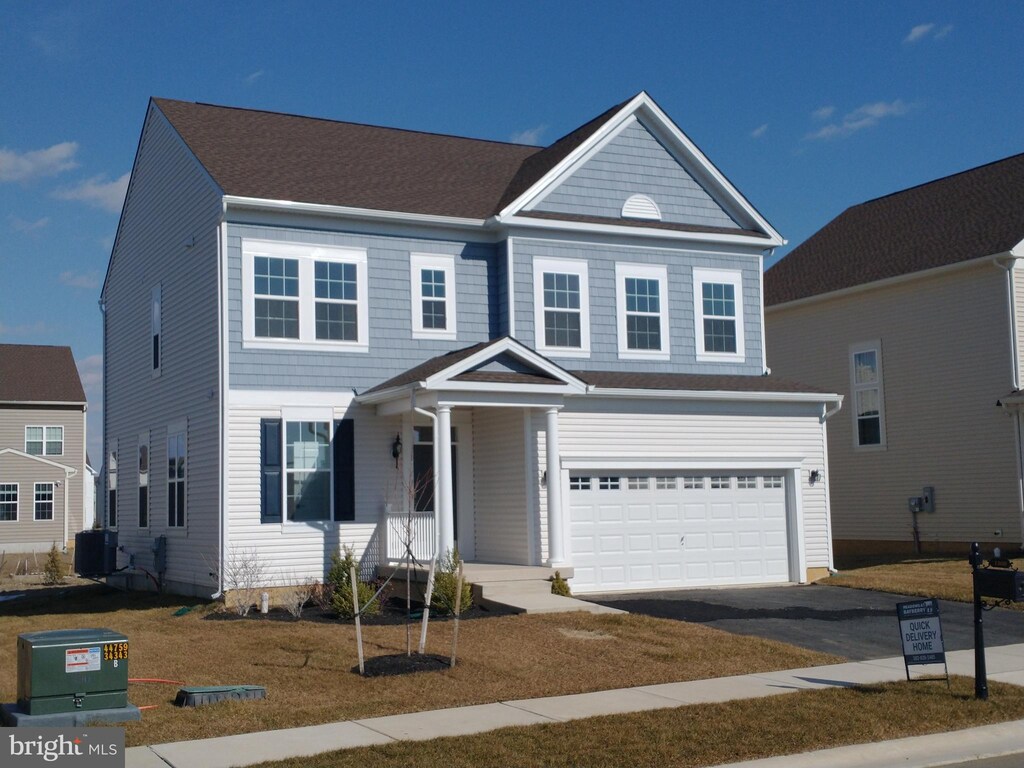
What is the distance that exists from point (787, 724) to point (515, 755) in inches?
108

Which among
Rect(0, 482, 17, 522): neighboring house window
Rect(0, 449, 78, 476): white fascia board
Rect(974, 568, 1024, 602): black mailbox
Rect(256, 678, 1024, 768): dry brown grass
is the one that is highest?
Rect(0, 449, 78, 476): white fascia board

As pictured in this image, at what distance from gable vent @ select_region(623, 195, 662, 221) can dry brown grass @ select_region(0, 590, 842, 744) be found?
31.8 ft

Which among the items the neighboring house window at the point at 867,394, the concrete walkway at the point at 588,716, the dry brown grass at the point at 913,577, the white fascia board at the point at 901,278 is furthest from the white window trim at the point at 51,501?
the concrete walkway at the point at 588,716

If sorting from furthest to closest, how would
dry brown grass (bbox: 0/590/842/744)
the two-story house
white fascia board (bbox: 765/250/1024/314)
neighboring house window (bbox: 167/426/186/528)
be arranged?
white fascia board (bbox: 765/250/1024/314) < neighboring house window (bbox: 167/426/186/528) < the two-story house < dry brown grass (bbox: 0/590/842/744)

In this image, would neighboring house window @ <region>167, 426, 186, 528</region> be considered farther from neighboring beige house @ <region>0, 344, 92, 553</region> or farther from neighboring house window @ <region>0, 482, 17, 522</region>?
neighboring house window @ <region>0, 482, 17, 522</region>

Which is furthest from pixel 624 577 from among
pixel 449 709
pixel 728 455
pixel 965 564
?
pixel 449 709

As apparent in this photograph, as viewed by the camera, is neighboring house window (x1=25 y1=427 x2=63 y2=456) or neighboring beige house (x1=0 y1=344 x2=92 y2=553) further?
Result: neighboring house window (x1=25 y1=427 x2=63 y2=456)

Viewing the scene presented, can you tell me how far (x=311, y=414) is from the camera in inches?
790

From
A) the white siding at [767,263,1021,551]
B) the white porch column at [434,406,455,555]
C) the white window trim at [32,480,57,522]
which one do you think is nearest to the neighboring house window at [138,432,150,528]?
the white porch column at [434,406,455,555]

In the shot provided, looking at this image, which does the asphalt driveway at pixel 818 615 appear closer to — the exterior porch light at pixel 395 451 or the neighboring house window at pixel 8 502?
the exterior porch light at pixel 395 451

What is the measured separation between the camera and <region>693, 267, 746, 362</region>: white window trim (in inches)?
926

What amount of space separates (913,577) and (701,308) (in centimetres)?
688

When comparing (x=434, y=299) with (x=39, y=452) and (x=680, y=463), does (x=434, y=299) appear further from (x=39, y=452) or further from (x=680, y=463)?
(x=39, y=452)

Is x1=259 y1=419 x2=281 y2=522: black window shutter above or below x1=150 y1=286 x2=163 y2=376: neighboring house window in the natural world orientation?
below
